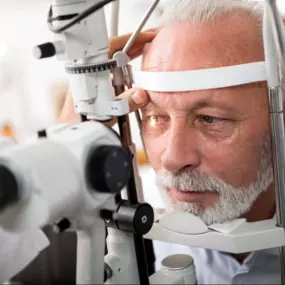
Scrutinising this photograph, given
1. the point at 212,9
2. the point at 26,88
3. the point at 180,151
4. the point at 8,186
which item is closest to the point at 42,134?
the point at 8,186

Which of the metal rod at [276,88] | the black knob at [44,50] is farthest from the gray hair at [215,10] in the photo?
the black knob at [44,50]

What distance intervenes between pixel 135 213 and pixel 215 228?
0.90 feet

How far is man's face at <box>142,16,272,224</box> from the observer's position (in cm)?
83

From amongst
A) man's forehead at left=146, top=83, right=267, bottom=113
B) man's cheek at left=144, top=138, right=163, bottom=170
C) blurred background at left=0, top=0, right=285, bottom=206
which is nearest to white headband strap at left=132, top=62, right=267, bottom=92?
man's forehead at left=146, top=83, right=267, bottom=113

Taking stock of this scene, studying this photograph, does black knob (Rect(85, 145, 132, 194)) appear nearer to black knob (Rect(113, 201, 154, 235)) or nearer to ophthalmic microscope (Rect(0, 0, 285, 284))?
ophthalmic microscope (Rect(0, 0, 285, 284))

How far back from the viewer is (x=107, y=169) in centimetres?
48

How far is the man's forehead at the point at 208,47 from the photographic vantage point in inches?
32.4

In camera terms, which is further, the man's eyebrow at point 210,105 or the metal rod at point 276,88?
the man's eyebrow at point 210,105

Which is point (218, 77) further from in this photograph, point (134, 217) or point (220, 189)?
point (134, 217)

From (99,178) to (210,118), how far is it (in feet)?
1.37

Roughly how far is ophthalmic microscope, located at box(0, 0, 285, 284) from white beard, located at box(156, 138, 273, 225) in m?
0.03

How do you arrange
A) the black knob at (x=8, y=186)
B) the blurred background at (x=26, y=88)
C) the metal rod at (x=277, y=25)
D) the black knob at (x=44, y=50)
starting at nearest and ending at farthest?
the black knob at (x=8, y=186) → the black knob at (x=44, y=50) → the metal rod at (x=277, y=25) → the blurred background at (x=26, y=88)

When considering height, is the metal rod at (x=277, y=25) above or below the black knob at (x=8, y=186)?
above

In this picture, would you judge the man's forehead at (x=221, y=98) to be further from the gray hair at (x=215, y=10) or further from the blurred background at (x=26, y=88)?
the blurred background at (x=26, y=88)
